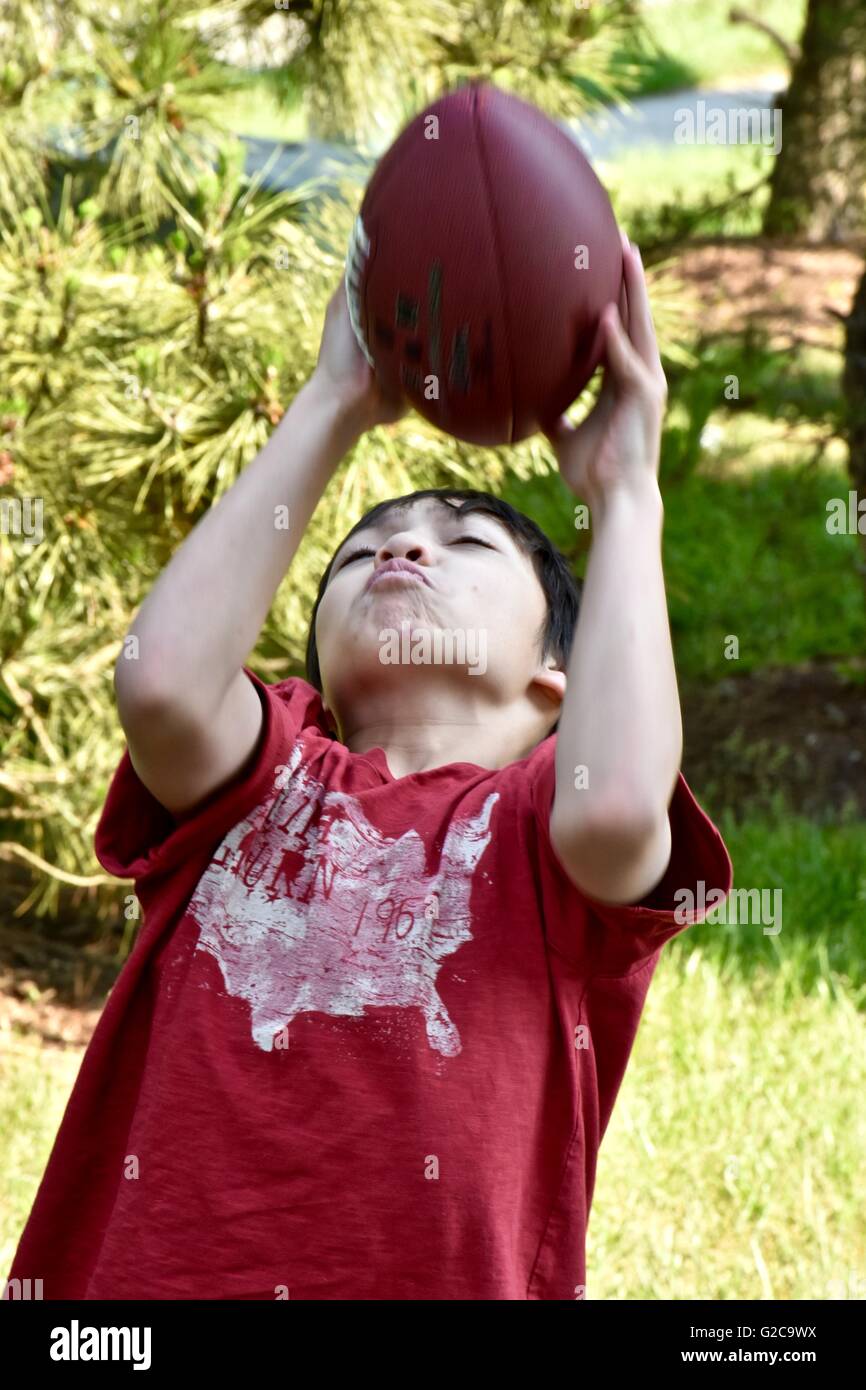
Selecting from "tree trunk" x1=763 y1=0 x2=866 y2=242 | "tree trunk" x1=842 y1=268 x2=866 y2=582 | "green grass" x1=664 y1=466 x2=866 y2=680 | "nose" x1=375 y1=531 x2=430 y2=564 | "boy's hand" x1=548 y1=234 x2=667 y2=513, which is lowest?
"nose" x1=375 y1=531 x2=430 y2=564

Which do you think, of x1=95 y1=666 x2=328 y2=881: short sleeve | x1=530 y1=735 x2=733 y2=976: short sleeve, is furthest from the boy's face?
x1=530 y1=735 x2=733 y2=976: short sleeve

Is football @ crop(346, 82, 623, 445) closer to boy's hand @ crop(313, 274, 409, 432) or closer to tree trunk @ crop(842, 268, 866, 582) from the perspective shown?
boy's hand @ crop(313, 274, 409, 432)

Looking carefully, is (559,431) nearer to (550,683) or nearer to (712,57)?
(550,683)

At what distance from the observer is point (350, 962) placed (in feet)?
5.31

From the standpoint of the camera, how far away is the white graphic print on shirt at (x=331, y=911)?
5.25 feet

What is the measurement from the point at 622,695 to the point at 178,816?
50 cm

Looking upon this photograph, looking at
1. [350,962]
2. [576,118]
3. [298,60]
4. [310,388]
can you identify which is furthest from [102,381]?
[350,962]

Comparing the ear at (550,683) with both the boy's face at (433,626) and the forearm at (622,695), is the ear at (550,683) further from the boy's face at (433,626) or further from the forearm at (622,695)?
the forearm at (622,695)

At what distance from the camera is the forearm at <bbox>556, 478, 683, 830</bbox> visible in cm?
148

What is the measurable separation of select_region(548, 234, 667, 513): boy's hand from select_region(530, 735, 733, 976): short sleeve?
306 millimetres

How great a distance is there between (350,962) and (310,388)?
0.60 m

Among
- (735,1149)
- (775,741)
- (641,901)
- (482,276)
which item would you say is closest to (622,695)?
(641,901)

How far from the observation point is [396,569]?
1.79 m

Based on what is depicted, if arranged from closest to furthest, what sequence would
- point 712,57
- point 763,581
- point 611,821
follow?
point 611,821
point 763,581
point 712,57
